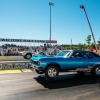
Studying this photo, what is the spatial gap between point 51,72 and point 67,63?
1.04 metres

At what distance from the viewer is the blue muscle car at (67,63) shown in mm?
8258

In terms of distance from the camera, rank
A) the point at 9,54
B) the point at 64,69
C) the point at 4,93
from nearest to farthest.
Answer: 1. the point at 4,93
2. the point at 64,69
3. the point at 9,54

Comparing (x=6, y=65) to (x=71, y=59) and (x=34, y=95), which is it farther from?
(x=34, y=95)

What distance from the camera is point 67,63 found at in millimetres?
8703

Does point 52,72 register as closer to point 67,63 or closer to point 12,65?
point 67,63

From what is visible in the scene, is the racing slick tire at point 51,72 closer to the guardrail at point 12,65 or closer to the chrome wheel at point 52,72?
the chrome wheel at point 52,72

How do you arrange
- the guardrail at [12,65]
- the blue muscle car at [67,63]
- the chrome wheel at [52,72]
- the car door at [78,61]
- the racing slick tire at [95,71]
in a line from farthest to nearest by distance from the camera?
the guardrail at [12,65], the racing slick tire at [95,71], the car door at [78,61], the chrome wheel at [52,72], the blue muscle car at [67,63]

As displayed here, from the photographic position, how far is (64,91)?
6.43 meters

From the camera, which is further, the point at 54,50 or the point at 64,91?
the point at 54,50

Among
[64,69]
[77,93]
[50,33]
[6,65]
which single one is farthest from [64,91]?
[50,33]

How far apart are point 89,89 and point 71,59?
97.0 inches

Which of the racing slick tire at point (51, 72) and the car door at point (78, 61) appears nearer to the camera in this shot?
the racing slick tire at point (51, 72)

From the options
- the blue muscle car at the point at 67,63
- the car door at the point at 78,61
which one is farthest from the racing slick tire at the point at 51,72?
the car door at the point at 78,61

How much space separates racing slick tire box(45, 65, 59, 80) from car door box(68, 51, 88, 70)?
0.88 metres
